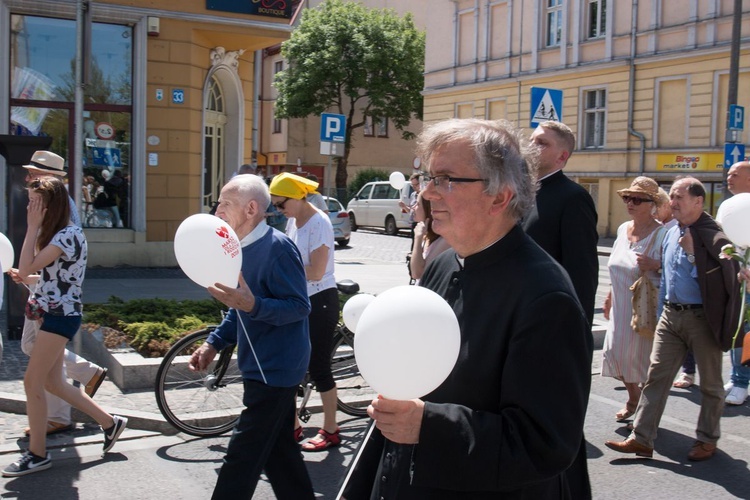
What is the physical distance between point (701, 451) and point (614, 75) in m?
25.9

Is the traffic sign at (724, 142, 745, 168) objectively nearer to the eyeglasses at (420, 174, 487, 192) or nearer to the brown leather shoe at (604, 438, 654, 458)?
the brown leather shoe at (604, 438, 654, 458)

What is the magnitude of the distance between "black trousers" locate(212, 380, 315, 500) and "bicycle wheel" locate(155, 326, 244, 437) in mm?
1996

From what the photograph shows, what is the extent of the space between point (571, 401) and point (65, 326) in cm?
397

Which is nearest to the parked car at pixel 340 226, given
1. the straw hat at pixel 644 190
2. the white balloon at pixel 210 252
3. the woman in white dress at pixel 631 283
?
the woman in white dress at pixel 631 283

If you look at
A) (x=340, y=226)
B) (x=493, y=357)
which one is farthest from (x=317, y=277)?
(x=340, y=226)

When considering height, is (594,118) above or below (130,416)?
above

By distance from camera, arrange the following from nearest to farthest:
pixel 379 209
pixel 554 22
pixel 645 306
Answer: pixel 645 306
pixel 379 209
pixel 554 22

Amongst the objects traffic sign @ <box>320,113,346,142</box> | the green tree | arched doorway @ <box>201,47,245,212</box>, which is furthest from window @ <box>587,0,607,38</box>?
arched doorway @ <box>201,47,245,212</box>

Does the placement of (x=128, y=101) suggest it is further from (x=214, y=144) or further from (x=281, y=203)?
(x=281, y=203)

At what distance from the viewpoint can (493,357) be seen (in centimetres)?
201

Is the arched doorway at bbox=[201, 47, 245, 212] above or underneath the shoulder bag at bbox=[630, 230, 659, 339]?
above

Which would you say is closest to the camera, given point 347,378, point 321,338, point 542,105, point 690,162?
point 321,338

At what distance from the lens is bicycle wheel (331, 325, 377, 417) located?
6676 mm

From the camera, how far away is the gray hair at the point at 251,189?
13.4 ft
